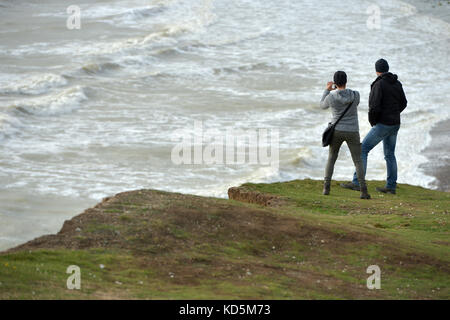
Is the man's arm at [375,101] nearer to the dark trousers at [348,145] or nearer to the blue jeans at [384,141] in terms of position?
the blue jeans at [384,141]

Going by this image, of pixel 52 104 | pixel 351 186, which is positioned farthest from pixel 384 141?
pixel 52 104

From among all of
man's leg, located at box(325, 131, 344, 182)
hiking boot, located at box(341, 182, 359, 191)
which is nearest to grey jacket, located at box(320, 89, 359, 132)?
man's leg, located at box(325, 131, 344, 182)

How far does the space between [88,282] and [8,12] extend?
3756cm

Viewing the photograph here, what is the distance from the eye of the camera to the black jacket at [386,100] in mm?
10828

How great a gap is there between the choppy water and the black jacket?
5197mm

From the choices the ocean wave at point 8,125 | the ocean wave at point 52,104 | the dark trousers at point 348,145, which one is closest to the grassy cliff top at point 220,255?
the dark trousers at point 348,145

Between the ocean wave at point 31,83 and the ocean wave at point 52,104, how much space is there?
1238mm

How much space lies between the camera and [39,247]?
6.82 meters

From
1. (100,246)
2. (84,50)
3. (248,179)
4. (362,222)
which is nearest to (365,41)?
(84,50)

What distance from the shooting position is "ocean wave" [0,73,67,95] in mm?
25125

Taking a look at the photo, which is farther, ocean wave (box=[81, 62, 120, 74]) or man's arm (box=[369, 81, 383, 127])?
ocean wave (box=[81, 62, 120, 74])

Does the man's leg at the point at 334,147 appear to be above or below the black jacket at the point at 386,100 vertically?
below

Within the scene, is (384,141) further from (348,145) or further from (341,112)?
(341,112)

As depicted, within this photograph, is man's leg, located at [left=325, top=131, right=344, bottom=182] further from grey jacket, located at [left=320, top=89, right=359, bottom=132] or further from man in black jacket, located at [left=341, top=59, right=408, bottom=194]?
man in black jacket, located at [left=341, top=59, right=408, bottom=194]
